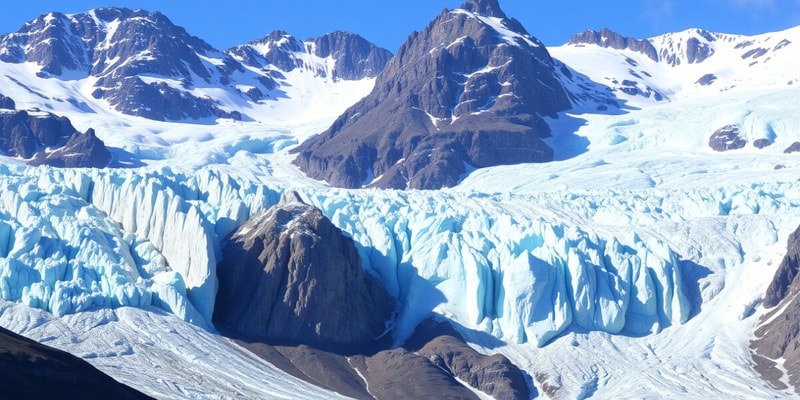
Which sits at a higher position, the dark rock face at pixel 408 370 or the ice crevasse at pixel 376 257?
the ice crevasse at pixel 376 257

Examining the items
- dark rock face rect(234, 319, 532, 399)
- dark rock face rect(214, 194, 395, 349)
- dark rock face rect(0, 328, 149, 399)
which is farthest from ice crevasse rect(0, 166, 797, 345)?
dark rock face rect(0, 328, 149, 399)

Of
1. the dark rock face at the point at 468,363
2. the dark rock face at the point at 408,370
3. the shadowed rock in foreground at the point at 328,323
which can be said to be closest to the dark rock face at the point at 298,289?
the shadowed rock in foreground at the point at 328,323

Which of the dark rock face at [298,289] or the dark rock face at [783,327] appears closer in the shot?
the dark rock face at [783,327]

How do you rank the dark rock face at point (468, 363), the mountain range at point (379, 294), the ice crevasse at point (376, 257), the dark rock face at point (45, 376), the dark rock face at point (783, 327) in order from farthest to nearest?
the dark rock face at point (783, 327)
the ice crevasse at point (376, 257)
the dark rock face at point (468, 363)
the mountain range at point (379, 294)
the dark rock face at point (45, 376)

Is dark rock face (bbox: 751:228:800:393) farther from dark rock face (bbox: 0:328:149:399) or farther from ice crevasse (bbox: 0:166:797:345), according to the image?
dark rock face (bbox: 0:328:149:399)

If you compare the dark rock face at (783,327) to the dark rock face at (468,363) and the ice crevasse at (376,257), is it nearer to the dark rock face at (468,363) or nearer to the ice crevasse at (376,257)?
the ice crevasse at (376,257)

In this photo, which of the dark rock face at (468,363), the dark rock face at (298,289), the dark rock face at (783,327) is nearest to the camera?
the dark rock face at (468,363)

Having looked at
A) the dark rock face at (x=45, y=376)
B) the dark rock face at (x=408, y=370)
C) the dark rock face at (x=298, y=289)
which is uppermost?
the dark rock face at (x=298, y=289)

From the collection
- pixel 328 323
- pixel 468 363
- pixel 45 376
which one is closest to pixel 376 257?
pixel 328 323
